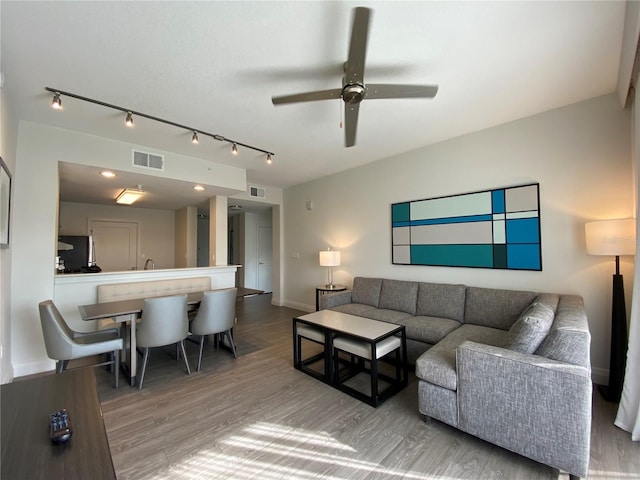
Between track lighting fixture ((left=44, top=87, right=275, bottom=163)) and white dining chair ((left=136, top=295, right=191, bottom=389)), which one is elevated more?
track lighting fixture ((left=44, top=87, right=275, bottom=163))

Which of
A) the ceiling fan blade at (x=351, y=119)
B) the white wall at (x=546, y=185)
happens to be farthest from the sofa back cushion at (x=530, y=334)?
the ceiling fan blade at (x=351, y=119)

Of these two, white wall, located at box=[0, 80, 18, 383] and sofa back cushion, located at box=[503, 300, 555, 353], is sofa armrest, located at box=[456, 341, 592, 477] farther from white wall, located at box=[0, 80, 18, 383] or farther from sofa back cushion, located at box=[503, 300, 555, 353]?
white wall, located at box=[0, 80, 18, 383]

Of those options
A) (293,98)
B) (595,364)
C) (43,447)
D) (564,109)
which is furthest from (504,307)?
(43,447)

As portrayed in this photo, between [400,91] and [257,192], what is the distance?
415 cm

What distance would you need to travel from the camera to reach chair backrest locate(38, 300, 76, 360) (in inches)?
90.2

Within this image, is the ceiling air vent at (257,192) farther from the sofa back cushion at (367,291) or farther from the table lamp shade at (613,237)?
the table lamp shade at (613,237)

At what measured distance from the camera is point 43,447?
791 millimetres

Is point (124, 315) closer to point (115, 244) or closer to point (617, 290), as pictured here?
point (617, 290)

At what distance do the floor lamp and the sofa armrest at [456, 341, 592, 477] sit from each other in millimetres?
1167

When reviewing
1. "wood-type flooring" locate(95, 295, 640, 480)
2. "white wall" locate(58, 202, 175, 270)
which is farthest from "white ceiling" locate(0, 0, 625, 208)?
"white wall" locate(58, 202, 175, 270)

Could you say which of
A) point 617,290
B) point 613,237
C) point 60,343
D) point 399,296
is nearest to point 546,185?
point 613,237

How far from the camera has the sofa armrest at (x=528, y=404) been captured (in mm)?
1497

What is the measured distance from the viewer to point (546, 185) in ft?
9.24

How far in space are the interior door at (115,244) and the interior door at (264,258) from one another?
2.99m
